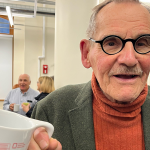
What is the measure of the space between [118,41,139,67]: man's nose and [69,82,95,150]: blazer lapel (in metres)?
0.33

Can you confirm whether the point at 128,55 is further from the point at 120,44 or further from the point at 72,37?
the point at 72,37

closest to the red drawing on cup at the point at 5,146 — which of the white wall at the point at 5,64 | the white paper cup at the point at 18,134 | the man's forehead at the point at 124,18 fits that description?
the white paper cup at the point at 18,134

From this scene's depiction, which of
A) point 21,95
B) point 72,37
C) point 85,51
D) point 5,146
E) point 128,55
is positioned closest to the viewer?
point 5,146

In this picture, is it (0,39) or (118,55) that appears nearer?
(118,55)

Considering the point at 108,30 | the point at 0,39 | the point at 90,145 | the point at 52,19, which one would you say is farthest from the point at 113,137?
the point at 0,39

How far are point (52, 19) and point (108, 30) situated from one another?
5.37 metres

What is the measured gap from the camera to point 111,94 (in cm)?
78

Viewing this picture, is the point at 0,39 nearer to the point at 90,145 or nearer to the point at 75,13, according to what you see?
the point at 75,13

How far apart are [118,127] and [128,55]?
0.40 m

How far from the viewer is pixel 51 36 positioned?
576 centimetres

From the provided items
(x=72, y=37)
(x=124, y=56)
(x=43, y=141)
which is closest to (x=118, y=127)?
(x=124, y=56)

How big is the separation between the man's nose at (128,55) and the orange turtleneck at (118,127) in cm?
24

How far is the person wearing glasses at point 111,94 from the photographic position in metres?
0.75

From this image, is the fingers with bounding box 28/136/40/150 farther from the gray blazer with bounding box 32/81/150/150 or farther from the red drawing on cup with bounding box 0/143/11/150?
the gray blazer with bounding box 32/81/150/150
